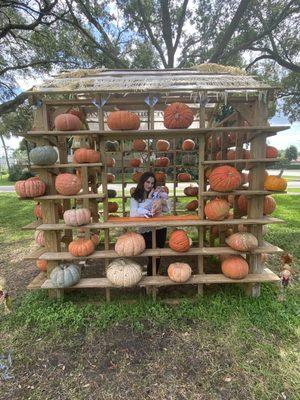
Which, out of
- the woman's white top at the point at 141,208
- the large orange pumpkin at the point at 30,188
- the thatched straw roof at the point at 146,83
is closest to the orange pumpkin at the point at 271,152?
the thatched straw roof at the point at 146,83

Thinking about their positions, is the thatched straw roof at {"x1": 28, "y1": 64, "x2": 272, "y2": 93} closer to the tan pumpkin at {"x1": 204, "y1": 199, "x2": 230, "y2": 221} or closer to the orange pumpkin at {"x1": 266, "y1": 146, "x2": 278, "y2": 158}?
the orange pumpkin at {"x1": 266, "y1": 146, "x2": 278, "y2": 158}

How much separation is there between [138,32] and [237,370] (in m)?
13.9

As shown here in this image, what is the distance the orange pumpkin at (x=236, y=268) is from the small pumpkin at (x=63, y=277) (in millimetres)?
2167

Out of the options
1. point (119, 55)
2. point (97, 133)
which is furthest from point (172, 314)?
point (119, 55)

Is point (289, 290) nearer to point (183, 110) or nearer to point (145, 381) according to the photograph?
point (145, 381)

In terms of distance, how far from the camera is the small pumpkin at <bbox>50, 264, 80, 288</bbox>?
3.48 metres

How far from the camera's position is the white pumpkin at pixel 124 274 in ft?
11.2

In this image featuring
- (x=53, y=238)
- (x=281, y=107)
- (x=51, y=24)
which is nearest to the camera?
(x=53, y=238)

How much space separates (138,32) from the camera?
39.8 ft

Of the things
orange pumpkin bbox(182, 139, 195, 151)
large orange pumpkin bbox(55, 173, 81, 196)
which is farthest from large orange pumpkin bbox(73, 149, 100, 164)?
orange pumpkin bbox(182, 139, 195, 151)

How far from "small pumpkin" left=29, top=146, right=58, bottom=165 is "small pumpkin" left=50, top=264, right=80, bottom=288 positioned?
1.50m

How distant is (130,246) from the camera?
3424mm

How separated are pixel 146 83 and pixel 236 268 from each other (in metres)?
2.86

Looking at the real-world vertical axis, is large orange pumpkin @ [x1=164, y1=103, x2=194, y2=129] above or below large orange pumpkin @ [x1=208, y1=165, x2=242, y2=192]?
above
